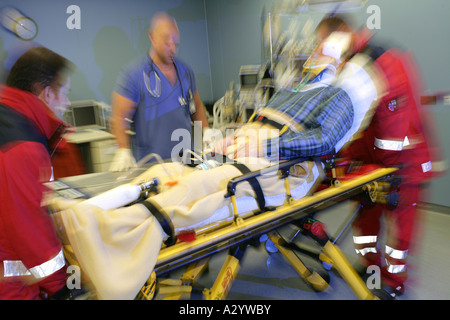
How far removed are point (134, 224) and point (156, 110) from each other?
118cm

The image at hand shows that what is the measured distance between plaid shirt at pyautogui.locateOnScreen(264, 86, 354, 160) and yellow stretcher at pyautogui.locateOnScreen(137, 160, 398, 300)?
4.0 inches

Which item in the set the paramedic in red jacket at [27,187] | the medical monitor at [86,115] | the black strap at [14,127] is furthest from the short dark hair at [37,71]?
the medical monitor at [86,115]

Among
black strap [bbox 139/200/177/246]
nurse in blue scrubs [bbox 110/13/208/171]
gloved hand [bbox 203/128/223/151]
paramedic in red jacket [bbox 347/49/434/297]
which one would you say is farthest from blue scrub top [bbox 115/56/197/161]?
paramedic in red jacket [bbox 347/49/434/297]

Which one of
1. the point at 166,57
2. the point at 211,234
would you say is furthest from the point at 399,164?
the point at 166,57

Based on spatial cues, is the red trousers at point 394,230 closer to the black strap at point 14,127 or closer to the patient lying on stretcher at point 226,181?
the patient lying on stretcher at point 226,181

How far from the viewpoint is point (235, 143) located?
164 centimetres

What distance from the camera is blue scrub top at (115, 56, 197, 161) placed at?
6.68 feet

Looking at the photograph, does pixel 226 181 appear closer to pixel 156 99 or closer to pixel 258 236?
pixel 258 236

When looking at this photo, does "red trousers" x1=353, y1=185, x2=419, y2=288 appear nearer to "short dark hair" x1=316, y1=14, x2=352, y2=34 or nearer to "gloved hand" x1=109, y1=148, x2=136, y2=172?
"short dark hair" x1=316, y1=14, x2=352, y2=34

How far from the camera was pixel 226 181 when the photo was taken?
1.36 metres

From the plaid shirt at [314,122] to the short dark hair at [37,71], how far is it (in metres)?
1.01

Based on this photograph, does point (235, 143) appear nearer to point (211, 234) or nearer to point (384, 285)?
point (211, 234)

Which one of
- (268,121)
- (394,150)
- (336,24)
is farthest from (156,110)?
(394,150)

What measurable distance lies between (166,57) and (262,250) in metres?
1.75
